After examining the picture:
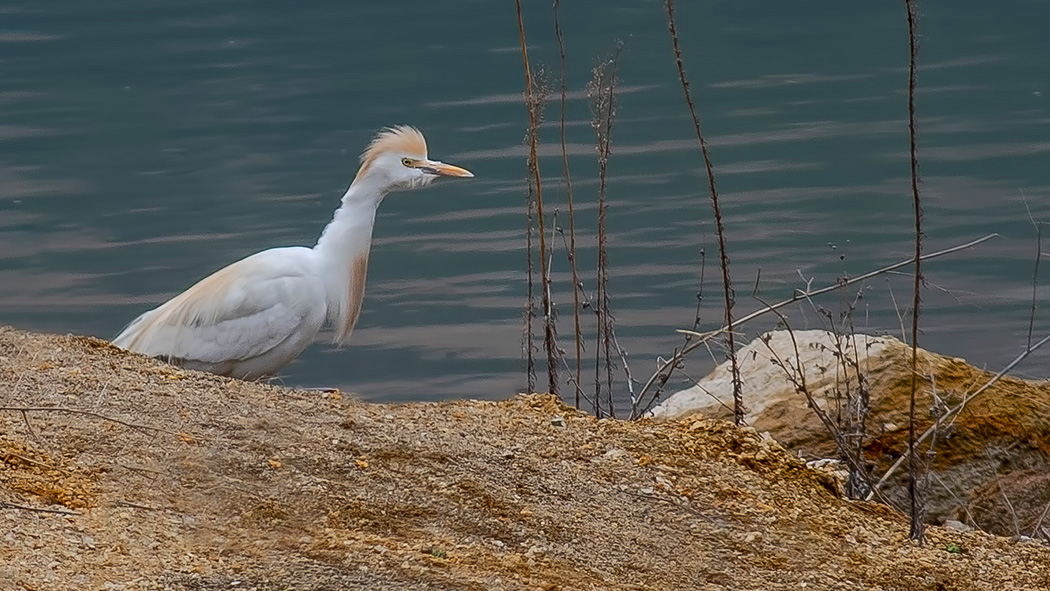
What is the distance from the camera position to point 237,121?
56.2 feet

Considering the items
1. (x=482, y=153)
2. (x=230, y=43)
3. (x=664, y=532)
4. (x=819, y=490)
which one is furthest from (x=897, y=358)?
(x=230, y=43)

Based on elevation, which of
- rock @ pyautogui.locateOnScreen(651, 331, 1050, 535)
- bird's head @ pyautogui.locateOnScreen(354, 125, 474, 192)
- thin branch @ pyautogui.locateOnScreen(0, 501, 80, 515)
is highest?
bird's head @ pyautogui.locateOnScreen(354, 125, 474, 192)

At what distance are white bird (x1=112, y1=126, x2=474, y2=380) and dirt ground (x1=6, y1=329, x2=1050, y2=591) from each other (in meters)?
2.47

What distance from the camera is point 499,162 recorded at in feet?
46.8

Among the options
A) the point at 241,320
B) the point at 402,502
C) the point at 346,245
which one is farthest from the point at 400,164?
the point at 402,502

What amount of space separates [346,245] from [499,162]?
6768 mm

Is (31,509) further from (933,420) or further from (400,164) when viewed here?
(400,164)

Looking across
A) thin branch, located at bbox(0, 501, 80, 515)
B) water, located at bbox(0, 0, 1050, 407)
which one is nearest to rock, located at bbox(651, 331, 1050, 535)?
water, located at bbox(0, 0, 1050, 407)

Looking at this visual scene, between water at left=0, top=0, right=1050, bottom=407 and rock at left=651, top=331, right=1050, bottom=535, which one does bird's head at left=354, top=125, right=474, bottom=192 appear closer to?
water at left=0, top=0, right=1050, bottom=407

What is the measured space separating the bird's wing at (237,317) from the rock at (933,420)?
191 centimetres

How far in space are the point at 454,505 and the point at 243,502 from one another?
48 centimetres

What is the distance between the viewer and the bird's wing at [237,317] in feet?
23.6

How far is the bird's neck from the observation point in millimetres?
7543

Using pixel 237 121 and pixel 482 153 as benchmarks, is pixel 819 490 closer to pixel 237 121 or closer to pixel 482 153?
pixel 482 153
